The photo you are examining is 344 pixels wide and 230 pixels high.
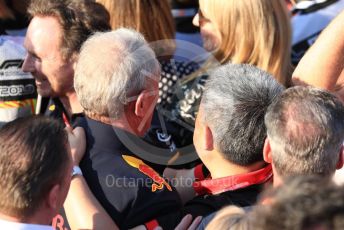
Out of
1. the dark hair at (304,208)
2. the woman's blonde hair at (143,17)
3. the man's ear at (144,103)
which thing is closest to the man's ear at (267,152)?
the man's ear at (144,103)

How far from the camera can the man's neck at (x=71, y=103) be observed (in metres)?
3.69

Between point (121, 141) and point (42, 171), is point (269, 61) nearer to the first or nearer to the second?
point (121, 141)

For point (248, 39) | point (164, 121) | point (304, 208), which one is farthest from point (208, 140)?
point (304, 208)

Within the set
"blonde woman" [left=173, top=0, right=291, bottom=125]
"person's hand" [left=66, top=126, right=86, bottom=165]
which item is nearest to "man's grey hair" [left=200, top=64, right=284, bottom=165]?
"person's hand" [left=66, top=126, right=86, bottom=165]

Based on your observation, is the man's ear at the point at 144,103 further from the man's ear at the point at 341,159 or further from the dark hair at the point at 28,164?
the man's ear at the point at 341,159

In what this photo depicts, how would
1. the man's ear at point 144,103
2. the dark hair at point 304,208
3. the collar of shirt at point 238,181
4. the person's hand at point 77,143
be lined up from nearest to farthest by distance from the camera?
the dark hair at point 304,208 < the collar of shirt at point 238,181 < the person's hand at point 77,143 < the man's ear at point 144,103

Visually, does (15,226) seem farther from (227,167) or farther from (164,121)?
(164,121)

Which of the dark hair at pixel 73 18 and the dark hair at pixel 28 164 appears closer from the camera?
the dark hair at pixel 28 164

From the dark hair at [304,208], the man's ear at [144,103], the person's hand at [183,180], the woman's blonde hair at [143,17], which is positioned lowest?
the person's hand at [183,180]

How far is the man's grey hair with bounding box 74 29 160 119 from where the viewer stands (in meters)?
3.13

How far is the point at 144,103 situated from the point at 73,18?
0.82m

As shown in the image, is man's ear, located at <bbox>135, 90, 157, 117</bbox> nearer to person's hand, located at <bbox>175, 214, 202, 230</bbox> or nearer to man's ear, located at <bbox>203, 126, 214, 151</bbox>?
man's ear, located at <bbox>203, 126, 214, 151</bbox>

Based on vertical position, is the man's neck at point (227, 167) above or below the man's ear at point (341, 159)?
below

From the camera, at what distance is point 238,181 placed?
2930mm
